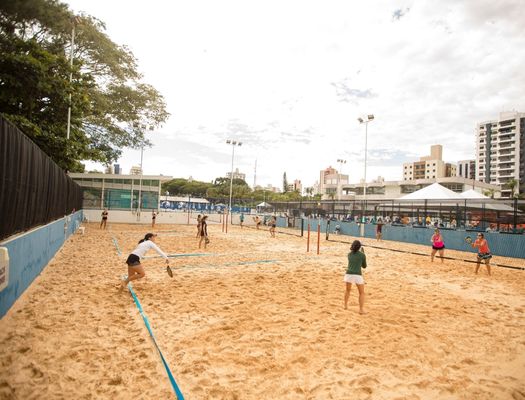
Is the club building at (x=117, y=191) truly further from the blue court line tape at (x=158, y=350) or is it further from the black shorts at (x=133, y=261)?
the blue court line tape at (x=158, y=350)

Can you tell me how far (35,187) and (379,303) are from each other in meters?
9.99

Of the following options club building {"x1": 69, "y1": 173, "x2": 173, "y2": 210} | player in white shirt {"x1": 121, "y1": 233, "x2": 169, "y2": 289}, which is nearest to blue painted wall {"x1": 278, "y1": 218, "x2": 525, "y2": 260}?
player in white shirt {"x1": 121, "y1": 233, "x2": 169, "y2": 289}

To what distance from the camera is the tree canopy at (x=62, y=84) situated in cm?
1495

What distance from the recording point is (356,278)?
7.03 metres

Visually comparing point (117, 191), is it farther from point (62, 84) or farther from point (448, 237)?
point (448, 237)

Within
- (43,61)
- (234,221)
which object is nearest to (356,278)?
(43,61)

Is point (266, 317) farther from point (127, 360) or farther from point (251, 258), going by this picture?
point (251, 258)

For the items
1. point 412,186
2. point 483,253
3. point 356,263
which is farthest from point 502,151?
point 356,263

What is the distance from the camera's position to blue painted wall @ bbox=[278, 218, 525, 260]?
18.2m

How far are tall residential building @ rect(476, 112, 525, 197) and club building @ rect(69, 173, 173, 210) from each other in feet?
338

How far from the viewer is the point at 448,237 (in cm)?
2170

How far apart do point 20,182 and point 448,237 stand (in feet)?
78.6

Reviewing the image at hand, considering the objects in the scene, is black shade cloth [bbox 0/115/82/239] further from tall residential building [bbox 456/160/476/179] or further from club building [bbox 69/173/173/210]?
tall residential building [bbox 456/160/476/179]

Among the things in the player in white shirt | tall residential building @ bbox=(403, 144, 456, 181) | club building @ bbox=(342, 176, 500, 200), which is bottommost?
the player in white shirt
